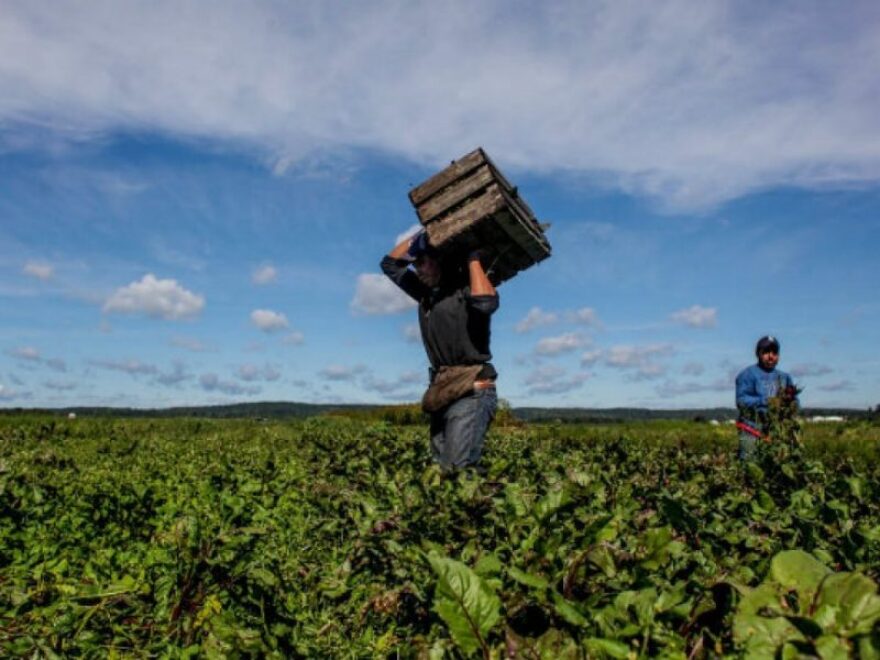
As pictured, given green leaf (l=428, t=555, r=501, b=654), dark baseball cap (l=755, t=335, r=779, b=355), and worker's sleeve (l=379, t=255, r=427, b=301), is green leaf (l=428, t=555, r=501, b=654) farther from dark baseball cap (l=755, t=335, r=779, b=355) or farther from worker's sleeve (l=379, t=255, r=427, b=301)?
dark baseball cap (l=755, t=335, r=779, b=355)

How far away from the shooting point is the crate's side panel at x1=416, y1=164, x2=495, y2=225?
5117 millimetres

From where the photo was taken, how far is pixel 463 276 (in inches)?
221

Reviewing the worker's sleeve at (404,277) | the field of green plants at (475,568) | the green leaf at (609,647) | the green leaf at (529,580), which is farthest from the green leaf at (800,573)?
the worker's sleeve at (404,277)

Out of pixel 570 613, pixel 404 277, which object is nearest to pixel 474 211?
pixel 404 277

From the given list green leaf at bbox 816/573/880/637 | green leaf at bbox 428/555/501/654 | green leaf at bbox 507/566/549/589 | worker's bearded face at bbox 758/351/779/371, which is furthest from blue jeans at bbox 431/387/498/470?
worker's bearded face at bbox 758/351/779/371

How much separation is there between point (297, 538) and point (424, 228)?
2330 mm

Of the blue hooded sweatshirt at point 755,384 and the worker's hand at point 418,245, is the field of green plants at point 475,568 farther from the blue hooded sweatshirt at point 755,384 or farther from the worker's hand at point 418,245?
the blue hooded sweatshirt at point 755,384

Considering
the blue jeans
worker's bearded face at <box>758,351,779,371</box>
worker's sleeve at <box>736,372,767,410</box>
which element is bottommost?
the blue jeans

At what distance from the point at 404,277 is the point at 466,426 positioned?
52.3 inches

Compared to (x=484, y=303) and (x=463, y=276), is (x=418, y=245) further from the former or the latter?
(x=484, y=303)

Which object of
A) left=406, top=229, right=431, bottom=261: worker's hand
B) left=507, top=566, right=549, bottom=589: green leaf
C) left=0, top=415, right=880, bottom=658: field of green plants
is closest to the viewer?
left=0, top=415, right=880, bottom=658: field of green plants

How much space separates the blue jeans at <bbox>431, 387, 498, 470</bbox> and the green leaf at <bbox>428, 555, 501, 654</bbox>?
12.4ft

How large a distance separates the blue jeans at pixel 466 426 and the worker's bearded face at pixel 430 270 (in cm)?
93

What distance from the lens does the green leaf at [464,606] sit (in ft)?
4.18
